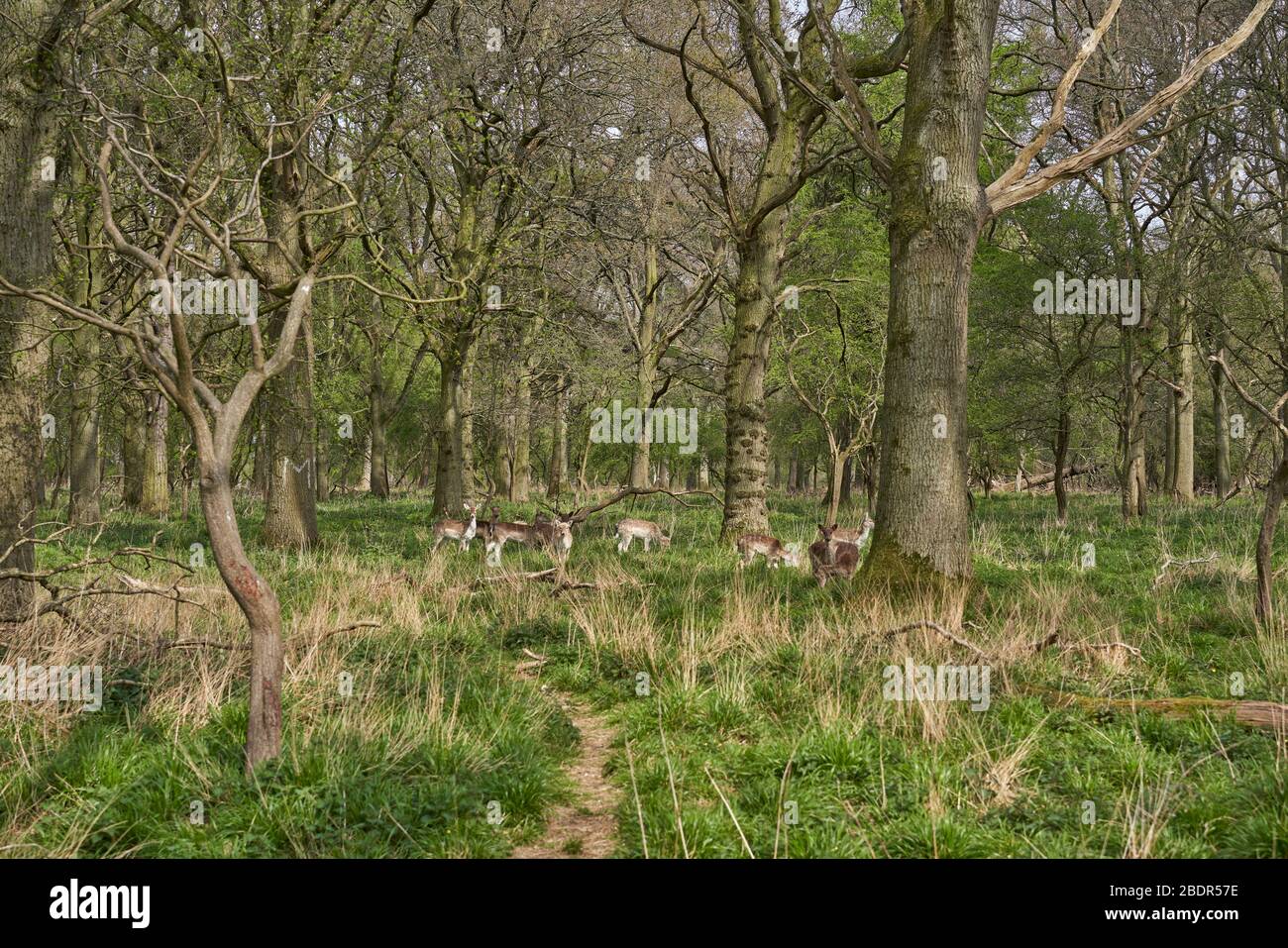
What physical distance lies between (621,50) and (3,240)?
13653mm

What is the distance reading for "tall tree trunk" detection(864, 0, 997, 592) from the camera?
823 cm

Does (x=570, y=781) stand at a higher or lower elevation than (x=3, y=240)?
lower

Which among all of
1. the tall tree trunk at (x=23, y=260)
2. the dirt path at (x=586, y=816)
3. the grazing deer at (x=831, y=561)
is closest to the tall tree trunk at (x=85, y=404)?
the tall tree trunk at (x=23, y=260)

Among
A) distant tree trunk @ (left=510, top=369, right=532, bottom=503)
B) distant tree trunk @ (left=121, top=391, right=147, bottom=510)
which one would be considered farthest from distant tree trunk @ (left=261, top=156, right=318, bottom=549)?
distant tree trunk @ (left=121, top=391, right=147, bottom=510)

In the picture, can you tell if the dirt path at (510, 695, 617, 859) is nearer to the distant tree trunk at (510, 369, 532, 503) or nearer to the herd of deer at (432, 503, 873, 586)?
the herd of deer at (432, 503, 873, 586)

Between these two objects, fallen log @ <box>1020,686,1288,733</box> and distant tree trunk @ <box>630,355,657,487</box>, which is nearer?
fallen log @ <box>1020,686,1288,733</box>

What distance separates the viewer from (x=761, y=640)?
7344mm

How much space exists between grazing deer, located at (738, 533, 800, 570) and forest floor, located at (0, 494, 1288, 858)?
2412mm

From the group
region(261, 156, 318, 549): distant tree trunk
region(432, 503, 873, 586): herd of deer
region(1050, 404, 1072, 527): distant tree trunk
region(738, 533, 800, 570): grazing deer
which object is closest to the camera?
region(738, 533, 800, 570): grazing deer

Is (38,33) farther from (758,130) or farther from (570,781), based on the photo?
(758,130)

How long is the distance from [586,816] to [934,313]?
5.73 meters

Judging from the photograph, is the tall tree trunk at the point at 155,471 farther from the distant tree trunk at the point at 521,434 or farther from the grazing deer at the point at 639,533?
the grazing deer at the point at 639,533
